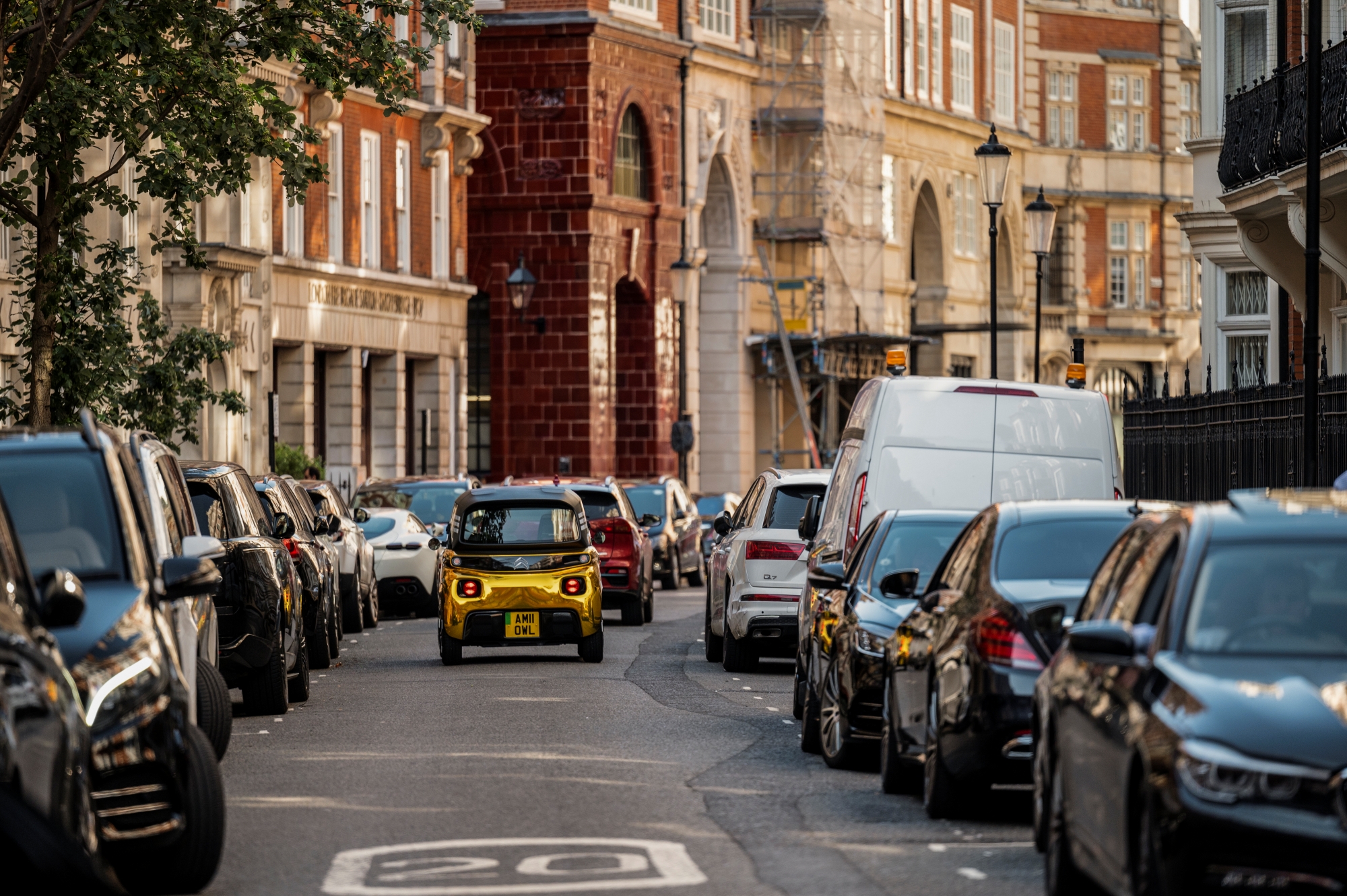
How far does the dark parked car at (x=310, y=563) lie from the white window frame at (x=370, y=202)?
26581mm

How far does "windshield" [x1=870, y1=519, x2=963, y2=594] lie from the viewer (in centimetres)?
1539

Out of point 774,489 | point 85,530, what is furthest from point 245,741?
point 774,489

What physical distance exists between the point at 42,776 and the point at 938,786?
16.6ft

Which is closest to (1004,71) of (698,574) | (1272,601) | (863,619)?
(698,574)

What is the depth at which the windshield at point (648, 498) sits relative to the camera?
39.9 metres

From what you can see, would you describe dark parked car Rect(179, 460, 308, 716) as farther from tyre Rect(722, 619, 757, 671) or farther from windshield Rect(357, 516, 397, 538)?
windshield Rect(357, 516, 397, 538)

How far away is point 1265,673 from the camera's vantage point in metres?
8.34

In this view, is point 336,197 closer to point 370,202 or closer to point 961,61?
point 370,202

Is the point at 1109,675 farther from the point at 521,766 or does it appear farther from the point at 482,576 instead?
the point at 482,576

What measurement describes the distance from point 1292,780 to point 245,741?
10104 mm

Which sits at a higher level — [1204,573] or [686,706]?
[1204,573]

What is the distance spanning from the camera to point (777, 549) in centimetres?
2314

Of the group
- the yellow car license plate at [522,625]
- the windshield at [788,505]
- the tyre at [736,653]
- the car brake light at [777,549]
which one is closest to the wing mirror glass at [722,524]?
the windshield at [788,505]

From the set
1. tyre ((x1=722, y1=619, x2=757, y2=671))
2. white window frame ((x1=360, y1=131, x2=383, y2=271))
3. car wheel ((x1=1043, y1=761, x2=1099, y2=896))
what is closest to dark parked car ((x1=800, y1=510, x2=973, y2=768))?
car wheel ((x1=1043, y1=761, x2=1099, y2=896))
